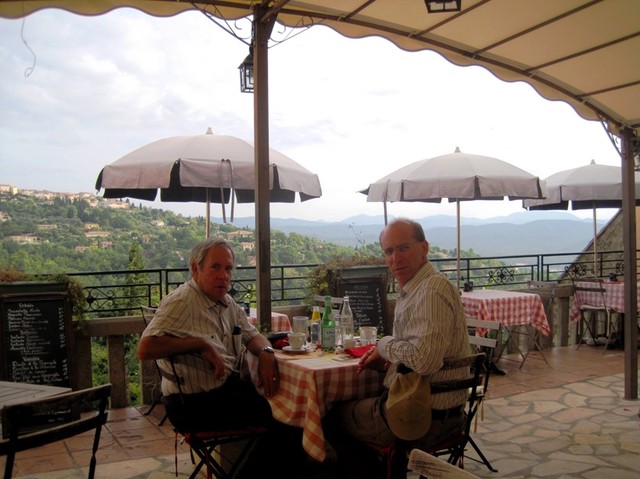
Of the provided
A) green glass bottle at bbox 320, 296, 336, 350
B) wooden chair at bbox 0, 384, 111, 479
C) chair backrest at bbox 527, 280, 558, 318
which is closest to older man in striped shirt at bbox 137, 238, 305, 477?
green glass bottle at bbox 320, 296, 336, 350

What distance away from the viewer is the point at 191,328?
10.7ft

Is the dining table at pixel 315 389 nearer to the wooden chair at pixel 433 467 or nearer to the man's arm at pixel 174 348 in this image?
the man's arm at pixel 174 348

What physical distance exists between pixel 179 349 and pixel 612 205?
1046 cm

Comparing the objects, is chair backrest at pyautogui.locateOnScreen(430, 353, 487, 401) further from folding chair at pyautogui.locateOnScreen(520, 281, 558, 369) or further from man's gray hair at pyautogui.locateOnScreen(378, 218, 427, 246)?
folding chair at pyautogui.locateOnScreen(520, 281, 558, 369)

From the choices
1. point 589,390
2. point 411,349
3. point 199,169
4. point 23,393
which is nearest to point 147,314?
point 199,169

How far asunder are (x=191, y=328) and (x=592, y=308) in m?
Result: 7.09

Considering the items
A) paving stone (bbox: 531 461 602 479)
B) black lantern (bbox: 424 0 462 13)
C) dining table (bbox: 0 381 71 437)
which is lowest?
paving stone (bbox: 531 461 602 479)

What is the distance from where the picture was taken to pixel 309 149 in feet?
46.2

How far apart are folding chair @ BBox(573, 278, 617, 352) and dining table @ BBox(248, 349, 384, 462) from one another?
6.41 m

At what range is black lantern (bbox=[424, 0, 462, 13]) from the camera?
3908 millimetres

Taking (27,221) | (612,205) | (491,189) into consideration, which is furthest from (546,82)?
(27,221)

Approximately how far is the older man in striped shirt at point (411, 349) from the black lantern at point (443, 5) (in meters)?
1.65

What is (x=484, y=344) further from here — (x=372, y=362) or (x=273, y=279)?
(x=273, y=279)

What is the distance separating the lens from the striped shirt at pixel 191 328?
10.5 ft
